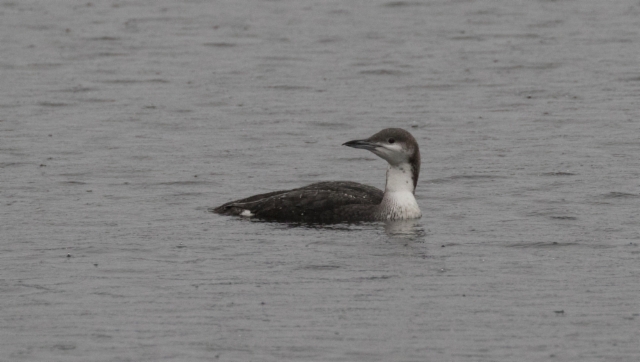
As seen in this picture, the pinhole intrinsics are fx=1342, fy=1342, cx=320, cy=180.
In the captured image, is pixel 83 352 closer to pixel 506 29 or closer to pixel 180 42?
pixel 180 42

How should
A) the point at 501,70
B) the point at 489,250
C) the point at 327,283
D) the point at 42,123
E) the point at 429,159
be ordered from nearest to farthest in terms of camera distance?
the point at 327,283 → the point at 489,250 → the point at 429,159 → the point at 42,123 → the point at 501,70

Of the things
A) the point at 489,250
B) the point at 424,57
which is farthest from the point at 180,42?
the point at 489,250

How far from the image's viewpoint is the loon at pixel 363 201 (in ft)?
44.7

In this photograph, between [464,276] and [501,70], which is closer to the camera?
[464,276]

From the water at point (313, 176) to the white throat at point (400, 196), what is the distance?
0.21 m

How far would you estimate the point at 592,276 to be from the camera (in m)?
11.0

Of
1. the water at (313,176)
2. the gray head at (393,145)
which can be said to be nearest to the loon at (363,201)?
the gray head at (393,145)

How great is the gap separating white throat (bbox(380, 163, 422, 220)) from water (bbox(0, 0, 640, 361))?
205 mm

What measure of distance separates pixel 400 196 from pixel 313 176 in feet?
8.36

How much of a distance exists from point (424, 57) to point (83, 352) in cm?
1606

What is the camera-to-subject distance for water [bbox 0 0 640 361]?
31.4 ft

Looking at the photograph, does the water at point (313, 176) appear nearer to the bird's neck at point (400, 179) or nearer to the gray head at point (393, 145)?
the bird's neck at point (400, 179)

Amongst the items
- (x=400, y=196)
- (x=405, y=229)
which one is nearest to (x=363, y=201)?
(x=400, y=196)

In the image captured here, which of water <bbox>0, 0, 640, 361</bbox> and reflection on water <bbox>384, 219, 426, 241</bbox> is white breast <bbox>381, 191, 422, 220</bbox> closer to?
reflection on water <bbox>384, 219, 426, 241</bbox>
